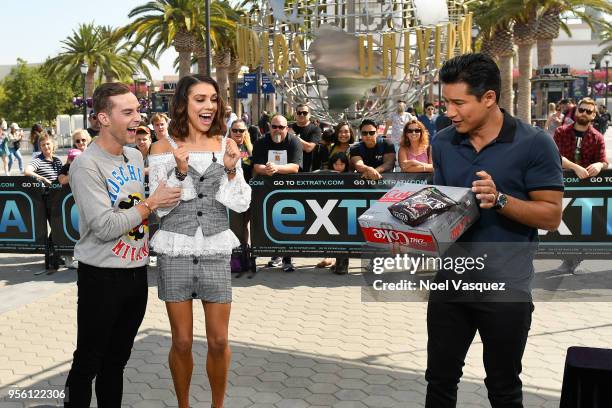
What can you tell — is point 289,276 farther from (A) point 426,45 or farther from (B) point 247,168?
(A) point 426,45

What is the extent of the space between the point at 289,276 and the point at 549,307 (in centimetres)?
320

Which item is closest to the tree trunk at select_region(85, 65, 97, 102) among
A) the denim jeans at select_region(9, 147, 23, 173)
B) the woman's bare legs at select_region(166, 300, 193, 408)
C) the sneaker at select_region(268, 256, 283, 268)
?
the denim jeans at select_region(9, 147, 23, 173)

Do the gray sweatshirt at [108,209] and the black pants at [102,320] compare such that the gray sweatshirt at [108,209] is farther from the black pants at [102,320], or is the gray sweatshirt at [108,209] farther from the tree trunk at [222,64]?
the tree trunk at [222,64]

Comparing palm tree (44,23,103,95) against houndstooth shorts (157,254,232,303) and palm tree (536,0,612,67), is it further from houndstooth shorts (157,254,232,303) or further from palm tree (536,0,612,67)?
houndstooth shorts (157,254,232,303)

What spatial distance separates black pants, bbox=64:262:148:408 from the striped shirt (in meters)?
5.94

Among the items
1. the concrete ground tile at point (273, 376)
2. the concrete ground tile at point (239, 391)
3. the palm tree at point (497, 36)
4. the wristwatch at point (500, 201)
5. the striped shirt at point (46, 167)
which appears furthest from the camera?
the palm tree at point (497, 36)

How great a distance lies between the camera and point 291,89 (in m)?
9.26

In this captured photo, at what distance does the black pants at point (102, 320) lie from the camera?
3639mm

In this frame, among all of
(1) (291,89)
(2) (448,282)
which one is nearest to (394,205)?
(2) (448,282)

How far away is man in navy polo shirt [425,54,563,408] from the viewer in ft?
9.48

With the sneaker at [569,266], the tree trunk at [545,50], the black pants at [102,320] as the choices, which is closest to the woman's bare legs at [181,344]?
the black pants at [102,320]

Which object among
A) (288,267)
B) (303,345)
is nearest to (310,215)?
(288,267)

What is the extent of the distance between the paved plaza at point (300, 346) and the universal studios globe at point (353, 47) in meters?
2.45

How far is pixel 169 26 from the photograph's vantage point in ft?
91.8
